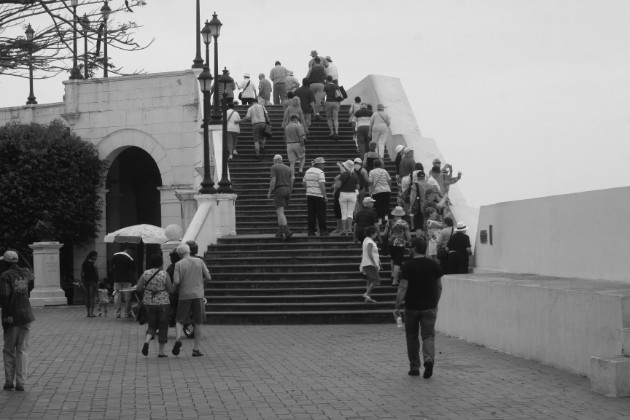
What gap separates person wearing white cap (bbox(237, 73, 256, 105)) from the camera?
36.4 metres

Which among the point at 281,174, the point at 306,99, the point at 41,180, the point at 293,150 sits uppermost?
the point at 306,99

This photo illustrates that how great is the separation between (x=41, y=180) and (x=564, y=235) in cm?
2417

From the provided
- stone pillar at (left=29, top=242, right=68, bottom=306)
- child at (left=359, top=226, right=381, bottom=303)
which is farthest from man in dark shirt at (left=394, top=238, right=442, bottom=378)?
stone pillar at (left=29, top=242, right=68, bottom=306)

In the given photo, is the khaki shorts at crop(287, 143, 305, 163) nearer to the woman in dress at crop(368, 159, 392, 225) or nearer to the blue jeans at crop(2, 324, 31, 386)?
the woman in dress at crop(368, 159, 392, 225)

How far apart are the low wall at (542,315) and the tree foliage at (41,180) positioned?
20.5m

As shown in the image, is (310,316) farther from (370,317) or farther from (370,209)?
(370,209)

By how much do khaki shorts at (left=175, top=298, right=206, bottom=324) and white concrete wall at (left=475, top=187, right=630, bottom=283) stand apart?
186 inches

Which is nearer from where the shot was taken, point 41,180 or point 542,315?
point 542,315

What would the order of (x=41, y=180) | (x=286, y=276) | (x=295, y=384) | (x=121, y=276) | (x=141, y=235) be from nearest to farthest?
(x=295, y=384) < (x=286, y=276) < (x=121, y=276) < (x=141, y=235) < (x=41, y=180)

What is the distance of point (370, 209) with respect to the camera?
2345cm

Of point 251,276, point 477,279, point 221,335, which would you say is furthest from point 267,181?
point 477,279

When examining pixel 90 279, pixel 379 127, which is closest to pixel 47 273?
pixel 90 279

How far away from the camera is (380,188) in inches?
996

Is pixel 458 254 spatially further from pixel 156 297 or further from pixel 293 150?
pixel 293 150
